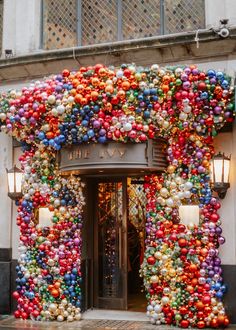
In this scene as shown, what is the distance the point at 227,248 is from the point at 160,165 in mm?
1978

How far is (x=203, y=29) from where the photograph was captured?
33.8 feet

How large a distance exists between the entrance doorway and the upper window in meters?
3.17

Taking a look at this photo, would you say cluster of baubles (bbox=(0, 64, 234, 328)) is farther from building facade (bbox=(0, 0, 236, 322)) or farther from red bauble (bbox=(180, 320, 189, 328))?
building facade (bbox=(0, 0, 236, 322))

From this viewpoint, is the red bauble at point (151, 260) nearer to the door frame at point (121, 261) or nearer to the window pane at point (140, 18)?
the door frame at point (121, 261)

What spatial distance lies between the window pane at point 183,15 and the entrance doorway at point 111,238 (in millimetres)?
3386

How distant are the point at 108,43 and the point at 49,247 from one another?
14.1 feet

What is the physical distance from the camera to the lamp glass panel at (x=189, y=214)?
30.3 feet

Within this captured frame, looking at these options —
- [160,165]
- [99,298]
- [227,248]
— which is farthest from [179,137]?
[99,298]

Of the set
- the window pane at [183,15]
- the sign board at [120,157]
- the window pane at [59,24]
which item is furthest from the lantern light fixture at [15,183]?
the window pane at [183,15]

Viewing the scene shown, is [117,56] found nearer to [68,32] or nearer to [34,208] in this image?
[68,32]

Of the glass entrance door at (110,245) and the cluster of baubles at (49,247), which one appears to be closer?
the cluster of baubles at (49,247)

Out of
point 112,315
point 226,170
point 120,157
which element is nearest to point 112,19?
point 120,157

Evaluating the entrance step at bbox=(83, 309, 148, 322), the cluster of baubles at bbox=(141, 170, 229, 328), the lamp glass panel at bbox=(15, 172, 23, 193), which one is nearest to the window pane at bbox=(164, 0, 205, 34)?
the cluster of baubles at bbox=(141, 170, 229, 328)

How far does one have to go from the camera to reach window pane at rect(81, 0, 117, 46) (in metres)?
11.3
